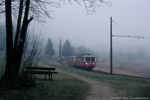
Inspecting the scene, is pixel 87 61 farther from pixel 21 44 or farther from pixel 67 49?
pixel 67 49

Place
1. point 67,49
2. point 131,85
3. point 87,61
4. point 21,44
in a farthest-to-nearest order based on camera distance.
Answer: point 67,49 < point 87,61 < point 131,85 < point 21,44

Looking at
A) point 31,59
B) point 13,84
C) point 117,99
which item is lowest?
point 117,99

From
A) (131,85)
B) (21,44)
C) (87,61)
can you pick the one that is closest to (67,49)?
(87,61)

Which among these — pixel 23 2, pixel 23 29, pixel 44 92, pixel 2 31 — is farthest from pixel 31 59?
pixel 2 31

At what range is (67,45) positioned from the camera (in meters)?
76.3

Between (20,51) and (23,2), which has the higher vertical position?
(23,2)

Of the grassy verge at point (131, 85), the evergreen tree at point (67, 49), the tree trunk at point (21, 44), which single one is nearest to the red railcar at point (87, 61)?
the grassy verge at point (131, 85)

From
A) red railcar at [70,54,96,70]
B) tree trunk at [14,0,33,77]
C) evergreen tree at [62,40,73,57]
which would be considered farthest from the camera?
evergreen tree at [62,40,73,57]

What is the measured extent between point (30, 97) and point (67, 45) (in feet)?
227

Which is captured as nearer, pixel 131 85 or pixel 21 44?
pixel 21 44

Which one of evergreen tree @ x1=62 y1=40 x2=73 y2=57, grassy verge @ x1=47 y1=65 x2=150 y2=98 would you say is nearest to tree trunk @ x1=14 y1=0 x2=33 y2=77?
grassy verge @ x1=47 y1=65 x2=150 y2=98

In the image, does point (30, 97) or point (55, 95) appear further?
point (55, 95)

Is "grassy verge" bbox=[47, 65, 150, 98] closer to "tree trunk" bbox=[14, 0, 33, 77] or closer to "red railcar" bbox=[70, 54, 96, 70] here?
"tree trunk" bbox=[14, 0, 33, 77]

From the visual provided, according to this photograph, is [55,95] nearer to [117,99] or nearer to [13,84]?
[13,84]
